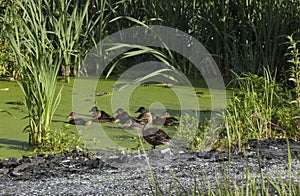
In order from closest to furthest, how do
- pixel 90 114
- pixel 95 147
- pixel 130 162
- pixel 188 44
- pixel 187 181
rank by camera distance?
pixel 187 181 → pixel 130 162 → pixel 95 147 → pixel 90 114 → pixel 188 44

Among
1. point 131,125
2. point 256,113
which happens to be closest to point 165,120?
point 131,125

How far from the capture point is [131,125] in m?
5.02

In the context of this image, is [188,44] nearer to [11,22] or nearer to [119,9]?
[119,9]

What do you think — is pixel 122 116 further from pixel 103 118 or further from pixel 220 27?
pixel 220 27

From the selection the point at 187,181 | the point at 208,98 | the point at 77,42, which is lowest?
the point at 187,181

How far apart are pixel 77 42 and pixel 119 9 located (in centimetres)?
91

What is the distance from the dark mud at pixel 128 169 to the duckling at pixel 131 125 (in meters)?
0.57

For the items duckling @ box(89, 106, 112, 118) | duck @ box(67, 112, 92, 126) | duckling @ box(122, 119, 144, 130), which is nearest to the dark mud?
duckling @ box(122, 119, 144, 130)

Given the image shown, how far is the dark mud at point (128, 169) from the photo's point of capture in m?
3.52

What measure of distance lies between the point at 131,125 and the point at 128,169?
1.05m

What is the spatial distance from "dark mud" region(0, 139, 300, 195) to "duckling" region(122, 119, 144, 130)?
571 mm

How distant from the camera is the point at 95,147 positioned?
15.1 feet

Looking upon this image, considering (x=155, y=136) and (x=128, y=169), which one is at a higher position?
(x=155, y=136)

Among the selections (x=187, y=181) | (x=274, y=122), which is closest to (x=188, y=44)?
(x=274, y=122)
